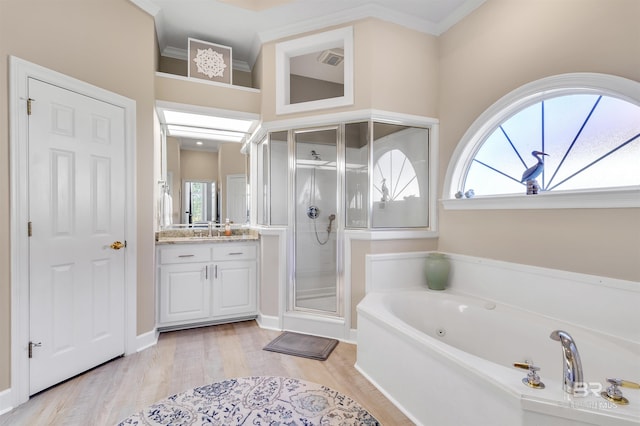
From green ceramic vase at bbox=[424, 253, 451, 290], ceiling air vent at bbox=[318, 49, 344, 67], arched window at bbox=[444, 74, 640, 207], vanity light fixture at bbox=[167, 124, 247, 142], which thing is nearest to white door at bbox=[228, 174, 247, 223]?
vanity light fixture at bbox=[167, 124, 247, 142]

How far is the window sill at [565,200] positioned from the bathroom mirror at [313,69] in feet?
4.89

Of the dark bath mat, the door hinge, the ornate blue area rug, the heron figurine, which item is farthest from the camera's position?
the dark bath mat

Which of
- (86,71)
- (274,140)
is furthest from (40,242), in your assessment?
(274,140)

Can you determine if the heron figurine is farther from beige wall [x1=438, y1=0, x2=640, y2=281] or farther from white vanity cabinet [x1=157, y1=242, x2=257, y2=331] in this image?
white vanity cabinet [x1=157, y1=242, x2=257, y2=331]

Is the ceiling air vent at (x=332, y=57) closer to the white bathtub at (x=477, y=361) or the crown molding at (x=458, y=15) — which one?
the crown molding at (x=458, y=15)

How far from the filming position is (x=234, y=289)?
124 inches

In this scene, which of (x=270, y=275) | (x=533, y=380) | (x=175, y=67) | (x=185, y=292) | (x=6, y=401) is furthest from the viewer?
(x=175, y=67)

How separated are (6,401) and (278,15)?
3.52m

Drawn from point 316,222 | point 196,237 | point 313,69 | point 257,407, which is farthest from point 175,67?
point 257,407

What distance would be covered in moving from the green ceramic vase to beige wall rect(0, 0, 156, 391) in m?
2.58

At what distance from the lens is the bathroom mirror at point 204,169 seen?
332cm

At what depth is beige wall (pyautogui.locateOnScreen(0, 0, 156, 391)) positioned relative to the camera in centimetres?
179

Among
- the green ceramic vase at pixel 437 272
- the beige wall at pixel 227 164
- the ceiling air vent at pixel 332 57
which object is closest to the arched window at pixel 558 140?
the green ceramic vase at pixel 437 272

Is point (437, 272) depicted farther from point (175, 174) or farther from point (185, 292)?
point (175, 174)
